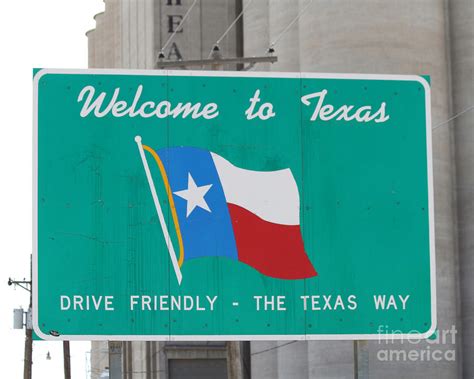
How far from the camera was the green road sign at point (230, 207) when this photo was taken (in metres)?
14.9

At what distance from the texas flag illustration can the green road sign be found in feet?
0.05

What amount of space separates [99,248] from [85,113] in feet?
4.73

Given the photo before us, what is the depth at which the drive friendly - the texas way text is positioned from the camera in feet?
48.6

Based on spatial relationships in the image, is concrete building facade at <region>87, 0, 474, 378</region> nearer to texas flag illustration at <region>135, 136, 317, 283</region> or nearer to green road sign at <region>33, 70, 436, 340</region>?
green road sign at <region>33, 70, 436, 340</region>

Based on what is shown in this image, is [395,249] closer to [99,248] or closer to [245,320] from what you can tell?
[245,320]

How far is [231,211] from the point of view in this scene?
15.2 metres

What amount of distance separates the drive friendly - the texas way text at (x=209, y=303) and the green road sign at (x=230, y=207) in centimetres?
1

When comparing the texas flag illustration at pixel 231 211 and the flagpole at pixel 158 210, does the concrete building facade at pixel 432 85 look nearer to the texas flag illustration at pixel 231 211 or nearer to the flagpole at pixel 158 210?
the texas flag illustration at pixel 231 211

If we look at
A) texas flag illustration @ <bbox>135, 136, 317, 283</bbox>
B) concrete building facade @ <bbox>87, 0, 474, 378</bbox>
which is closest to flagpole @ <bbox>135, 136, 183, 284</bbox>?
texas flag illustration @ <bbox>135, 136, 317, 283</bbox>

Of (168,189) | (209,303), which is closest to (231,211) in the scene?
(168,189)

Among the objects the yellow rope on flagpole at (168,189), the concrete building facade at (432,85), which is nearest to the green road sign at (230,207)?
the yellow rope on flagpole at (168,189)

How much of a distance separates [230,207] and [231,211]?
46mm

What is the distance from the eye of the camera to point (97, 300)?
14.8m

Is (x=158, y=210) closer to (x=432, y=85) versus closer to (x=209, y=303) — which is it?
(x=209, y=303)
